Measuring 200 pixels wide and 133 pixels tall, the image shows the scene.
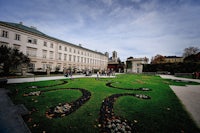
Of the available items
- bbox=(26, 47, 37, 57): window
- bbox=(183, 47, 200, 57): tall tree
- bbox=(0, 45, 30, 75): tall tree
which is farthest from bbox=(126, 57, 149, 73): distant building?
bbox=(0, 45, 30, 75): tall tree

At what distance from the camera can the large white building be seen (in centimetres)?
2712

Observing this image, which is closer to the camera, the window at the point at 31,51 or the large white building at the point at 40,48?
the large white building at the point at 40,48

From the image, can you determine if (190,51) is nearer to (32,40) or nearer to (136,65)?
(136,65)

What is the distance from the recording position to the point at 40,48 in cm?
3391

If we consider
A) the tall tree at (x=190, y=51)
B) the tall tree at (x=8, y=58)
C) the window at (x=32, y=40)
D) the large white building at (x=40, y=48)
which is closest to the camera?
the tall tree at (x=8, y=58)

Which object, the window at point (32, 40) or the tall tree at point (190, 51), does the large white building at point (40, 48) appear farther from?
the tall tree at point (190, 51)

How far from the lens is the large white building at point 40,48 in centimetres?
2712

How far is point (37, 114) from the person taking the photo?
4.21 m

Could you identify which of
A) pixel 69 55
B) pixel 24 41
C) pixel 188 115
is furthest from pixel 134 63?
pixel 188 115

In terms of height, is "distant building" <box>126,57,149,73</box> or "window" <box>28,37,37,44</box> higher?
"window" <box>28,37,37,44</box>

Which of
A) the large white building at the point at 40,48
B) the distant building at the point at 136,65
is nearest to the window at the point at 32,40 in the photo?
the large white building at the point at 40,48

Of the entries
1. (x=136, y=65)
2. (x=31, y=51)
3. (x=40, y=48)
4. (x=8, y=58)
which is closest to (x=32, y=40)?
(x=40, y=48)

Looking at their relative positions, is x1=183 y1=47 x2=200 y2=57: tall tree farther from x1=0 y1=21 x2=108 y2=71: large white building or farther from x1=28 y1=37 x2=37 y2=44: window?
x1=28 y1=37 x2=37 y2=44: window

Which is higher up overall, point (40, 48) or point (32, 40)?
point (32, 40)
